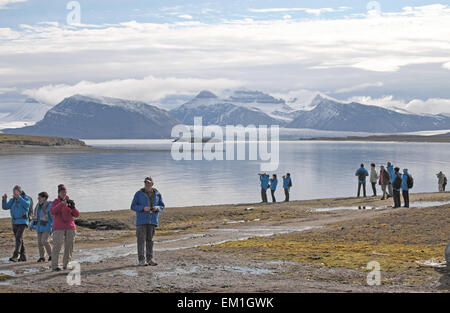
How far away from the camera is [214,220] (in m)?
34.2

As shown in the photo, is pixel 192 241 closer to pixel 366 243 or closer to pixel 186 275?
pixel 366 243

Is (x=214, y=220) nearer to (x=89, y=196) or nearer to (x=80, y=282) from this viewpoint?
(x=80, y=282)

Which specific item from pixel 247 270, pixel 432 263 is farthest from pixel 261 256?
pixel 432 263

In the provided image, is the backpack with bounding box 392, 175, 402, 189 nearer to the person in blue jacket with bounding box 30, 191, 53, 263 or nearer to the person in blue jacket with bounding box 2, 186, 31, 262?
the person in blue jacket with bounding box 30, 191, 53, 263

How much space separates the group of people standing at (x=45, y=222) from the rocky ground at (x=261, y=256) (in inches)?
24.7

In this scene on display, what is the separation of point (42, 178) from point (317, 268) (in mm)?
71528

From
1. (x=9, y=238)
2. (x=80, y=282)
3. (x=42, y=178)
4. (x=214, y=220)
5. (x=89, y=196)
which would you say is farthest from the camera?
(x=42, y=178)

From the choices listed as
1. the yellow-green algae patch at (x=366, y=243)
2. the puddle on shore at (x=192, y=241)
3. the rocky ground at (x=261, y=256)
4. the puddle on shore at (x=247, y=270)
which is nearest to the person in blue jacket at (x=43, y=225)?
the rocky ground at (x=261, y=256)

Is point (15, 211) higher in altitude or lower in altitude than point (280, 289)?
higher

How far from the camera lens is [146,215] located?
16812 mm

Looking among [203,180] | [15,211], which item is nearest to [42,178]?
[203,180]

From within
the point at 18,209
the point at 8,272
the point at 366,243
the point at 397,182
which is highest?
the point at 18,209

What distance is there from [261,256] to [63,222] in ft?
20.1

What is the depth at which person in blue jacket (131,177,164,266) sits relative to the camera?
653 inches
